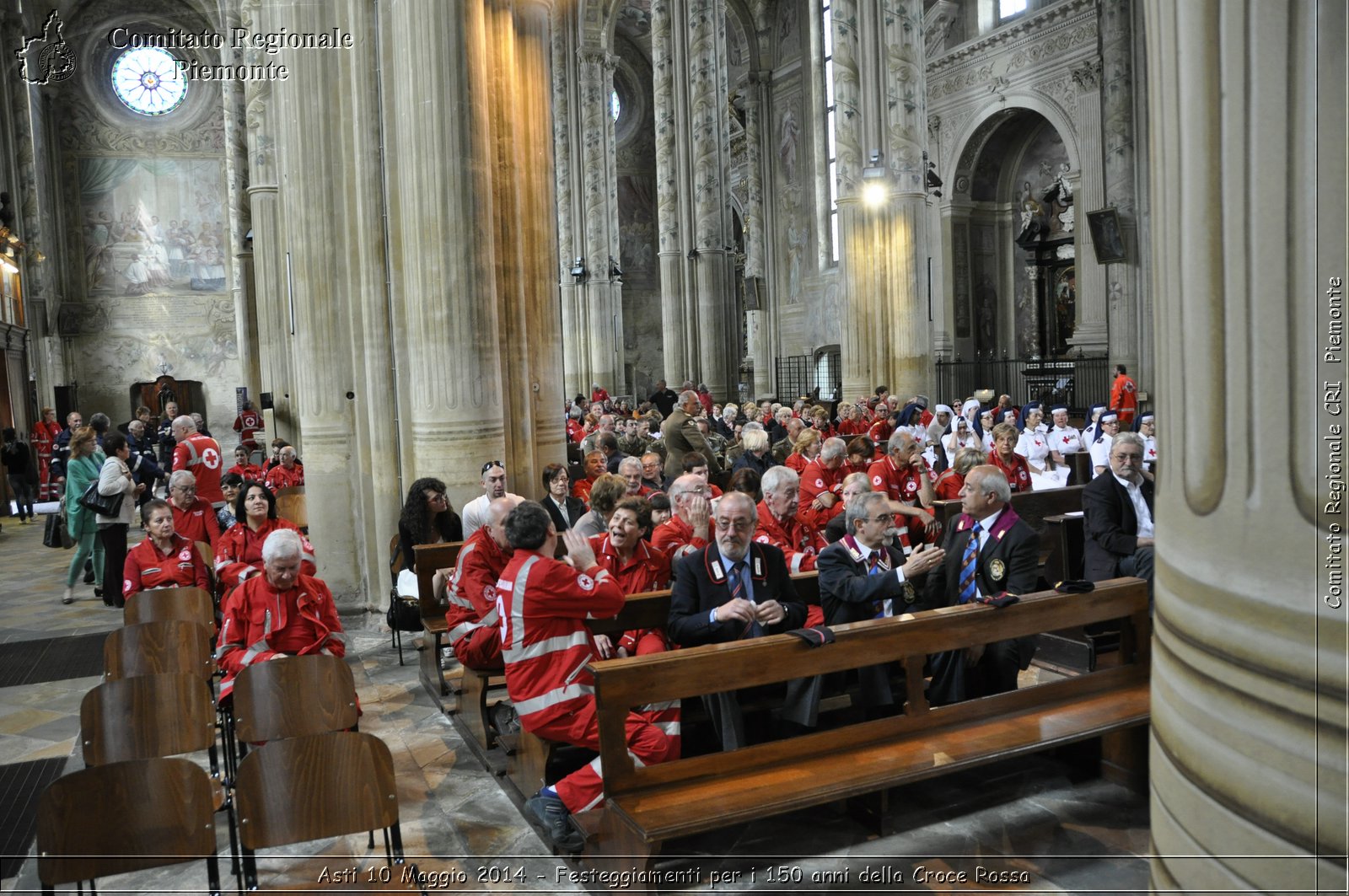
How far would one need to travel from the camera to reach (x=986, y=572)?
520cm

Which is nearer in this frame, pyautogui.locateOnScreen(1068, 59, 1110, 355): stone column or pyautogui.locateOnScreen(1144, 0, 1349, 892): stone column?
pyautogui.locateOnScreen(1144, 0, 1349, 892): stone column

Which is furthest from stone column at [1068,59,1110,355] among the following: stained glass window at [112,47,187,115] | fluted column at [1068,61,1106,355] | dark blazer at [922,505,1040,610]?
stained glass window at [112,47,187,115]

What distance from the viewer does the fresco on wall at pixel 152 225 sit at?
102 ft

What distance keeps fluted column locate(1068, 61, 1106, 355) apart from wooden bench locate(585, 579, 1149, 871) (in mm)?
18388

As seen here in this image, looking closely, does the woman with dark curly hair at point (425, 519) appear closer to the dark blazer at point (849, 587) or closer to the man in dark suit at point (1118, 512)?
the dark blazer at point (849, 587)

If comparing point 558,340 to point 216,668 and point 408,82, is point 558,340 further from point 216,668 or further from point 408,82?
point 216,668

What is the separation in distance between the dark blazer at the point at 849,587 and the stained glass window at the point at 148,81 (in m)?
33.4

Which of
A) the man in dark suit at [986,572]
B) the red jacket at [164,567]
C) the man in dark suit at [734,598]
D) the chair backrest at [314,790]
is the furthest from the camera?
the red jacket at [164,567]

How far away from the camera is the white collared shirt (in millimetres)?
6156

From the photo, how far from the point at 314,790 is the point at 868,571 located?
9.07 feet

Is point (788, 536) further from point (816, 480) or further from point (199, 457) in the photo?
point (199, 457)

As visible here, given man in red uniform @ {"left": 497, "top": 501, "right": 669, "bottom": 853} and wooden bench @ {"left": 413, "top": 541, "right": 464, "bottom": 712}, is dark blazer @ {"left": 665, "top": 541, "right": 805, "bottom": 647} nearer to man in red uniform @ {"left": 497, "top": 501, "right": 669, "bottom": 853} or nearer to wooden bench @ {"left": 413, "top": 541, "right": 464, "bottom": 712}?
man in red uniform @ {"left": 497, "top": 501, "right": 669, "bottom": 853}

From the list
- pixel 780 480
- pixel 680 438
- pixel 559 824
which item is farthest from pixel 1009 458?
pixel 559 824

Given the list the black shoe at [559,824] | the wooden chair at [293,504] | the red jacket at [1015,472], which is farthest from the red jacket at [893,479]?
the wooden chair at [293,504]
